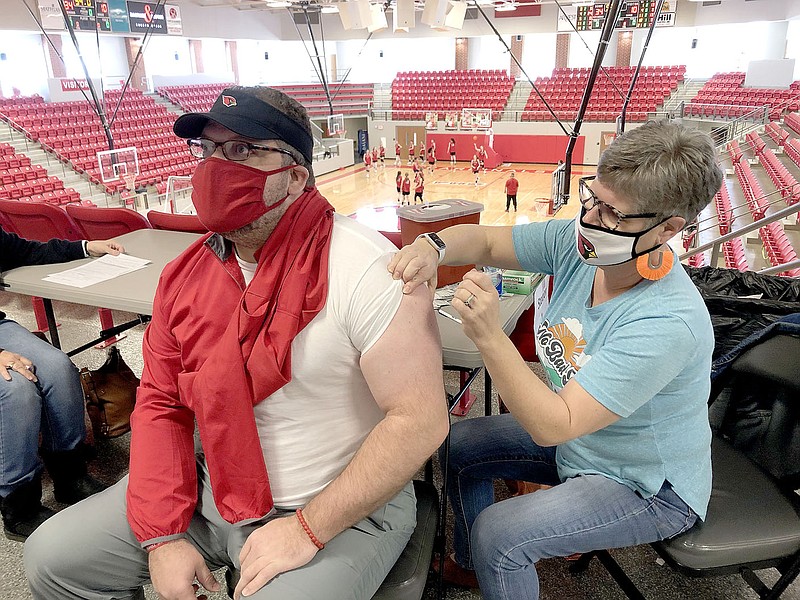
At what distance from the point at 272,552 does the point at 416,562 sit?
301mm

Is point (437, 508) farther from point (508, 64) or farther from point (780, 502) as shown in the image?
point (508, 64)

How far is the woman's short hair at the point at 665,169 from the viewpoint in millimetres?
1146

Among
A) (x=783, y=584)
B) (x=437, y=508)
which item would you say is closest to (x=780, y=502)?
(x=783, y=584)

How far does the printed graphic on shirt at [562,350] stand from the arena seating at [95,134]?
37.8ft

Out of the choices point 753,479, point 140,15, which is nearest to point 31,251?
point 753,479

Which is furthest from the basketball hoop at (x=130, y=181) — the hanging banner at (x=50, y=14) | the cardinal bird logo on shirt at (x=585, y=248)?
the cardinal bird logo on shirt at (x=585, y=248)

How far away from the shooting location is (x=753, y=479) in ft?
4.80

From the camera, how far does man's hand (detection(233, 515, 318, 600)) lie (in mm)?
1120

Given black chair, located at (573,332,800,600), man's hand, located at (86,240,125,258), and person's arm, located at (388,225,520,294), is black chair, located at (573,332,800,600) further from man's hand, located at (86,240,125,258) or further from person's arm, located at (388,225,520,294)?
man's hand, located at (86,240,125,258)

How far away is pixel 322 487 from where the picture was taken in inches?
50.9

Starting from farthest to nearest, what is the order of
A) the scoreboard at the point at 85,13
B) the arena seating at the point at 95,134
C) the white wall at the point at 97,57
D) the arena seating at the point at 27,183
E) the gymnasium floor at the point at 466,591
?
the white wall at the point at 97,57 → the arena seating at the point at 95,134 → the scoreboard at the point at 85,13 → the arena seating at the point at 27,183 → the gymnasium floor at the point at 466,591

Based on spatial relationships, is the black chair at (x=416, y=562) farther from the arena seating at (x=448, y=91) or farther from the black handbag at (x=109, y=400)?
the arena seating at (x=448, y=91)

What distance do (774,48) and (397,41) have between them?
1217 centimetres

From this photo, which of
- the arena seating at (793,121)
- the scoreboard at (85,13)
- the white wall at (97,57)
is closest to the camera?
the arena seating at (793,121)
